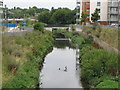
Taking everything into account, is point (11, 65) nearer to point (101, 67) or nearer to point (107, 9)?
point (101, 67)

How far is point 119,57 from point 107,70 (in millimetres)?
1082

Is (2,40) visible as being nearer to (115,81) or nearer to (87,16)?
(115,81)

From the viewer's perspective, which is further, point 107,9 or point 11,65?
point 107,9

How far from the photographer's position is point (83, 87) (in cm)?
1293

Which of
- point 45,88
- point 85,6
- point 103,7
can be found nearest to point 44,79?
point 45,88

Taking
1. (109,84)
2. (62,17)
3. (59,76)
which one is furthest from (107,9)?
(109,84)

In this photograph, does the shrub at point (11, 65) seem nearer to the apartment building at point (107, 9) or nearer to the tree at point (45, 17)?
the apartment building at point (107, 9)

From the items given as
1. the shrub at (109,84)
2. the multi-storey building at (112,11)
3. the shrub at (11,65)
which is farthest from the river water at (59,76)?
the multi-storey building at (112,11)

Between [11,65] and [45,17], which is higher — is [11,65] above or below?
below

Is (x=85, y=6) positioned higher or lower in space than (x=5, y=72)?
higher

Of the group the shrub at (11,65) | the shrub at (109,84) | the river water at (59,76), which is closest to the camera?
the shrub at (109,84)

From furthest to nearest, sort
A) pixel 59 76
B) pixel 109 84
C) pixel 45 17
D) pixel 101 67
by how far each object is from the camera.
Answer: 1. pixel 45 17
2. pixel 59 76
3. pixel 101 67
4. pixel 109 84

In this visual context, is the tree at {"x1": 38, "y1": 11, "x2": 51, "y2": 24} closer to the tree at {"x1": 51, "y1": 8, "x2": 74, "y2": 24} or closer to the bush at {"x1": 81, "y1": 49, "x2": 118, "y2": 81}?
the tree at {"x1": 51, "y1": 8, "x2": 74, "y2": 24}

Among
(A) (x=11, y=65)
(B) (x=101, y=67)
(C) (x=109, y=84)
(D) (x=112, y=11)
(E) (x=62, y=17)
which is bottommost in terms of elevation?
(C) (x=109, y=84)
